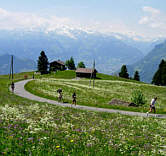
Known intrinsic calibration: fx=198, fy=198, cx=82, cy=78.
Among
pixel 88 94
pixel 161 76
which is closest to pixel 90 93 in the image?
pixel 88 94

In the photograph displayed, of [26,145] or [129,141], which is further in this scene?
[129,141]

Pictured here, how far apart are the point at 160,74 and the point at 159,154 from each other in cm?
13360

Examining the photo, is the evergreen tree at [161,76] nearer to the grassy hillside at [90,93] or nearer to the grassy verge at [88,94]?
the grassy hillside at [90,93]

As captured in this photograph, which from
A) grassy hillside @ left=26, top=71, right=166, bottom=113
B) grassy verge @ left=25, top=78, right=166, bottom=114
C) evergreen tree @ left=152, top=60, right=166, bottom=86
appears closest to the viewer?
grassy verge @ left=25, top=78, right=166, bottom=114

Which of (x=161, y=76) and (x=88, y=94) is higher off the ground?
(x=161, y=76)

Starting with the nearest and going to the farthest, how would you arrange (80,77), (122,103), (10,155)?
(10,155) → (122,103) → (80,77)

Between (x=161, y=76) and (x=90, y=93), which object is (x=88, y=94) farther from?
(x=161, y=76)

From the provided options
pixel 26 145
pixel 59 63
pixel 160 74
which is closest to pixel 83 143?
pixel 26 145

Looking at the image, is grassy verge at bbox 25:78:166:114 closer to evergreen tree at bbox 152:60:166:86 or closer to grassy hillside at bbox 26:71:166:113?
grassy hillside at bbox 26:71:166:113

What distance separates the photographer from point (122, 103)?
39.1 m

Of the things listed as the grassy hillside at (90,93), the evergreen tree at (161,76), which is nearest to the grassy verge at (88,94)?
the grassy hillside at (90,93)

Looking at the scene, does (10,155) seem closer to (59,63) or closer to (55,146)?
(55,146)

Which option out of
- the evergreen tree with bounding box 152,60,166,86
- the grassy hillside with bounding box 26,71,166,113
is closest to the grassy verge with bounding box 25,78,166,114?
the grassy hillside with bounding box 26,71,166,113

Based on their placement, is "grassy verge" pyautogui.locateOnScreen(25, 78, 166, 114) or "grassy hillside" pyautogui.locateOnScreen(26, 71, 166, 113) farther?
"grassy hillside" pyautogui.locateOnScreen(26, 71, 166, 113)
